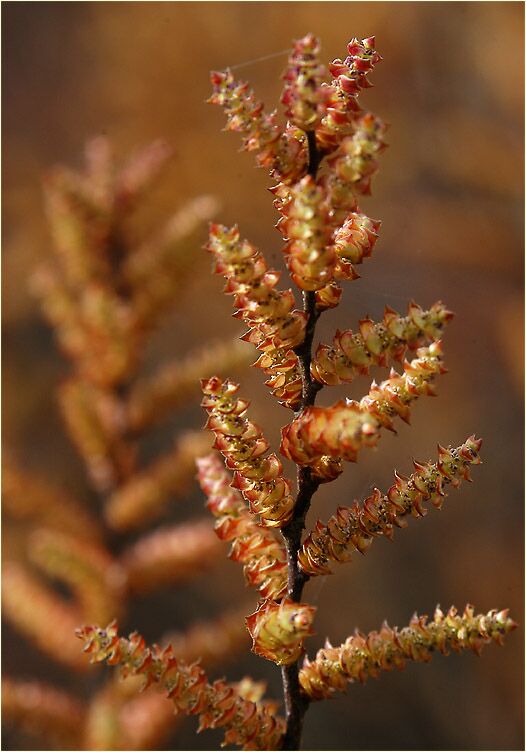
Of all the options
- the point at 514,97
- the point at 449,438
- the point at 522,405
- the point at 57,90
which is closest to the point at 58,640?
the point at 449,438

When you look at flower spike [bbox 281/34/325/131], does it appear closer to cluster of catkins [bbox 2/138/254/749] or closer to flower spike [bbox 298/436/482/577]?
flower spike [bbox 298/436/482/577]

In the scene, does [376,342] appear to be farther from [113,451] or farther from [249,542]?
[113,451]

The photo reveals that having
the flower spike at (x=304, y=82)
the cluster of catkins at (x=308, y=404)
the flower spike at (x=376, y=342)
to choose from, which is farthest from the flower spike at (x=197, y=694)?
the flower spike at (x=304, y=82)

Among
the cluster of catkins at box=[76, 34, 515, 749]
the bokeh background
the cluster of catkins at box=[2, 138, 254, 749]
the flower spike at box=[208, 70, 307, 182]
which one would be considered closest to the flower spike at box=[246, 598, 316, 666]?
the cluster of catkins at box=[76, 34, 515, 749]

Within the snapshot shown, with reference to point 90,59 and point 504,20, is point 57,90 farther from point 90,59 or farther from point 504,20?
point 504,20

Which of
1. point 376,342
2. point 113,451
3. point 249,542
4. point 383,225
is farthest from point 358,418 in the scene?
point 383,225
